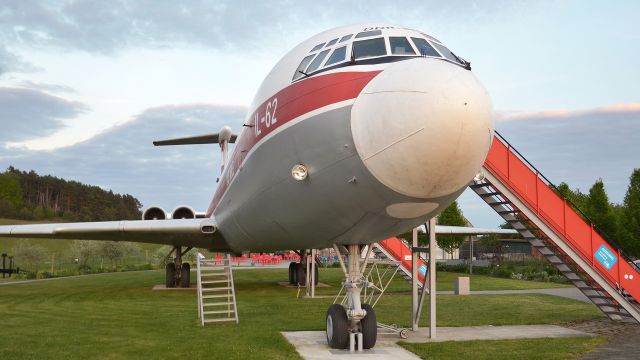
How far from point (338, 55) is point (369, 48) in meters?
0.42

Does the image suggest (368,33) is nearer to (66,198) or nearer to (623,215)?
(623,215)

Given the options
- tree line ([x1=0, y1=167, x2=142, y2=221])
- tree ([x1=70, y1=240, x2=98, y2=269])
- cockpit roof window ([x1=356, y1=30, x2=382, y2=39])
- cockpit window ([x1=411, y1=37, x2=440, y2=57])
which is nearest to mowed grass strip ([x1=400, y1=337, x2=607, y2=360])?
cockpit window ([x1=411, y1=37, x2=440, y2=57])

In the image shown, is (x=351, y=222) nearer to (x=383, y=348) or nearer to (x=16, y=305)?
(x=383, y=348)

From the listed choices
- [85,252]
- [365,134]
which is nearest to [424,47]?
[365,134]

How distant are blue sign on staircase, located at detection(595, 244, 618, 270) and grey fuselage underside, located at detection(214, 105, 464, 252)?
21.8ft

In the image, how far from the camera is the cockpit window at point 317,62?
7.55 meters

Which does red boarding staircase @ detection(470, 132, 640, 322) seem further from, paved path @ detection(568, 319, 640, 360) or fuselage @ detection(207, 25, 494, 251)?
fuselage @ detection(207, 25, 494, 251)

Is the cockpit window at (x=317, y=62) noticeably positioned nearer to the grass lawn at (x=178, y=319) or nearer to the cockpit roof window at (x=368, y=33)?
the cockpit roof window at (x=368, y=33)

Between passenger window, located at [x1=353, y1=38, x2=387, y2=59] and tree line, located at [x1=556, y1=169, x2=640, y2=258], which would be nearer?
passenger window, located at [x1=353, y1=38, x2=387, y2=59]

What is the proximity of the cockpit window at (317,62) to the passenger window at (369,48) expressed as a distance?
1.59 feet

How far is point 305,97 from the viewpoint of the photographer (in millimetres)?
7129

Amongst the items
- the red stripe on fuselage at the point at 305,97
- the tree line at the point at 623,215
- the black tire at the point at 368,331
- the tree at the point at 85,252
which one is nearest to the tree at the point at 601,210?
the tree line at the point at 623,215

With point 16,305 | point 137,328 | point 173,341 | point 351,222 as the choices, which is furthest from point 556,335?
point 16,305

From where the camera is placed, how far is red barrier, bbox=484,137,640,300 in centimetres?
1187
